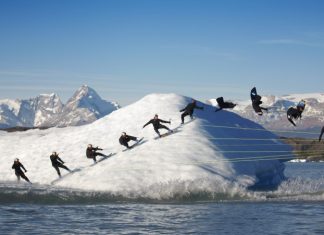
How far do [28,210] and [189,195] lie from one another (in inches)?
403

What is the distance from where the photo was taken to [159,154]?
39.5m

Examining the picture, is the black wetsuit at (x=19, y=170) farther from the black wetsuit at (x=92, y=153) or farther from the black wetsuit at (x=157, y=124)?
the black wetsuit at (x=157, y=124)

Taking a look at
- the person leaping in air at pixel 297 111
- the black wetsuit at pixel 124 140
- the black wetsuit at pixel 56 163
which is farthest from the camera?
the black wetsuit at pixel 124 140

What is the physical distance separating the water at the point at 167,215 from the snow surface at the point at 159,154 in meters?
2.40

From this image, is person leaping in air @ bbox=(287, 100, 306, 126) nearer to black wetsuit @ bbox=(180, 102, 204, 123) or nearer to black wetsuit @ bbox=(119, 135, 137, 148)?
black wetsuit @ bbox=(180, 102, 204, 123)

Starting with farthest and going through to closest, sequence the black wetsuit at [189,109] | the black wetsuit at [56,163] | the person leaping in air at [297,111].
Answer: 1. the black wetsuit at [189,109]
2. the black wetsuit at [56,163]
3. the person leaping in air at [297,111]

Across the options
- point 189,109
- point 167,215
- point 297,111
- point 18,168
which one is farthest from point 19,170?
point 297,111

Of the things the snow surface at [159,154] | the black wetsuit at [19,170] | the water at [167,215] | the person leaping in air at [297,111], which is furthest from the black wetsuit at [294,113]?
the black wetsuit at [19,170]

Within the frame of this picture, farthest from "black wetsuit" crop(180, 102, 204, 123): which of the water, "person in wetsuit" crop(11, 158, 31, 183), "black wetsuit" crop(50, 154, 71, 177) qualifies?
"person in wetsuit" crop(11, 158, 31, 183)

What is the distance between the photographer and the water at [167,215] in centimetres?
2330

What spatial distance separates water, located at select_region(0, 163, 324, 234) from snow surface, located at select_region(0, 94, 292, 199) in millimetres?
2396

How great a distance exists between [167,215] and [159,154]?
12475mm

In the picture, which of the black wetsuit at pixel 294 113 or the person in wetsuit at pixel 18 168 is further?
the person in wetsuit at pixel 18 168

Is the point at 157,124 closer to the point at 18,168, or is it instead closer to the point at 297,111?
the point at 18,168
